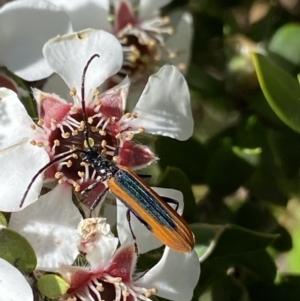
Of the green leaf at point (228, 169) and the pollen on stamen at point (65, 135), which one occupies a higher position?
the pollen on stamen at point (65, 135)

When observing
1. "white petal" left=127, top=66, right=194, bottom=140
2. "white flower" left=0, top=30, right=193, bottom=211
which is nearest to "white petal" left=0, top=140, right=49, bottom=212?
"white flower" left=0, top=30, right=193, bottom=211

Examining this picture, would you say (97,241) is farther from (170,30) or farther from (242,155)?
(170,30)

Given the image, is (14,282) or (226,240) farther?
(226,240)

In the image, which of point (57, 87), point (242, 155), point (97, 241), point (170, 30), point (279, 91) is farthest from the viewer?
point (170, 30)

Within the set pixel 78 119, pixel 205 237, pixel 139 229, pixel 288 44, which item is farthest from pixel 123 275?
pixel 288 44

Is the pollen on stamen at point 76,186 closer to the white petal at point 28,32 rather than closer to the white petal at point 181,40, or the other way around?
the white petal at point 28,32

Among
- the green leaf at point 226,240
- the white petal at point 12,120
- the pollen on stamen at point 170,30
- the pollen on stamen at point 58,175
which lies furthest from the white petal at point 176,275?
the pollen on stamen at point 170,30

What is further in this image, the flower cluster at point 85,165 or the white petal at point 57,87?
the white petal at point 57,87
